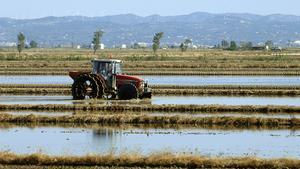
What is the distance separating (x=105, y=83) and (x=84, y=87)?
3.16 ft

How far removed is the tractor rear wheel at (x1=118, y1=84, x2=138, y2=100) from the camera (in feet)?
112

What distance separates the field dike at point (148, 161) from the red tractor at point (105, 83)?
16467 mm

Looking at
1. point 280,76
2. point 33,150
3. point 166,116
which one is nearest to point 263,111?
point 166,116

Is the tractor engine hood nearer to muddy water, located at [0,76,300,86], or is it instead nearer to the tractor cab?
the tractor cab


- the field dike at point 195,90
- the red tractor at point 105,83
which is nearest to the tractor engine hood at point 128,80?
the red tractor at point 105,83

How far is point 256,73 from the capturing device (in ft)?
189

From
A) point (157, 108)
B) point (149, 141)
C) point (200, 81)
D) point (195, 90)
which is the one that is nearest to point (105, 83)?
point (195, 90)

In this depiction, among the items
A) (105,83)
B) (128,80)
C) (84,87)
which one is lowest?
(84,87)

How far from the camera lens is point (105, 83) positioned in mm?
34875

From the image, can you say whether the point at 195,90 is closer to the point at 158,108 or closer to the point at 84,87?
the point at 84,87

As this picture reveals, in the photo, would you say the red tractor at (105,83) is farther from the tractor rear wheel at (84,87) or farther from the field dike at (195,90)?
the field dike at (195,90)

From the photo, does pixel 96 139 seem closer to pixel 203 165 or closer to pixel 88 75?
pixel 203 165

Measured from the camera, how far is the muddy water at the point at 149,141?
65.4ft

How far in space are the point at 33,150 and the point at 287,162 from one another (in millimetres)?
6745
